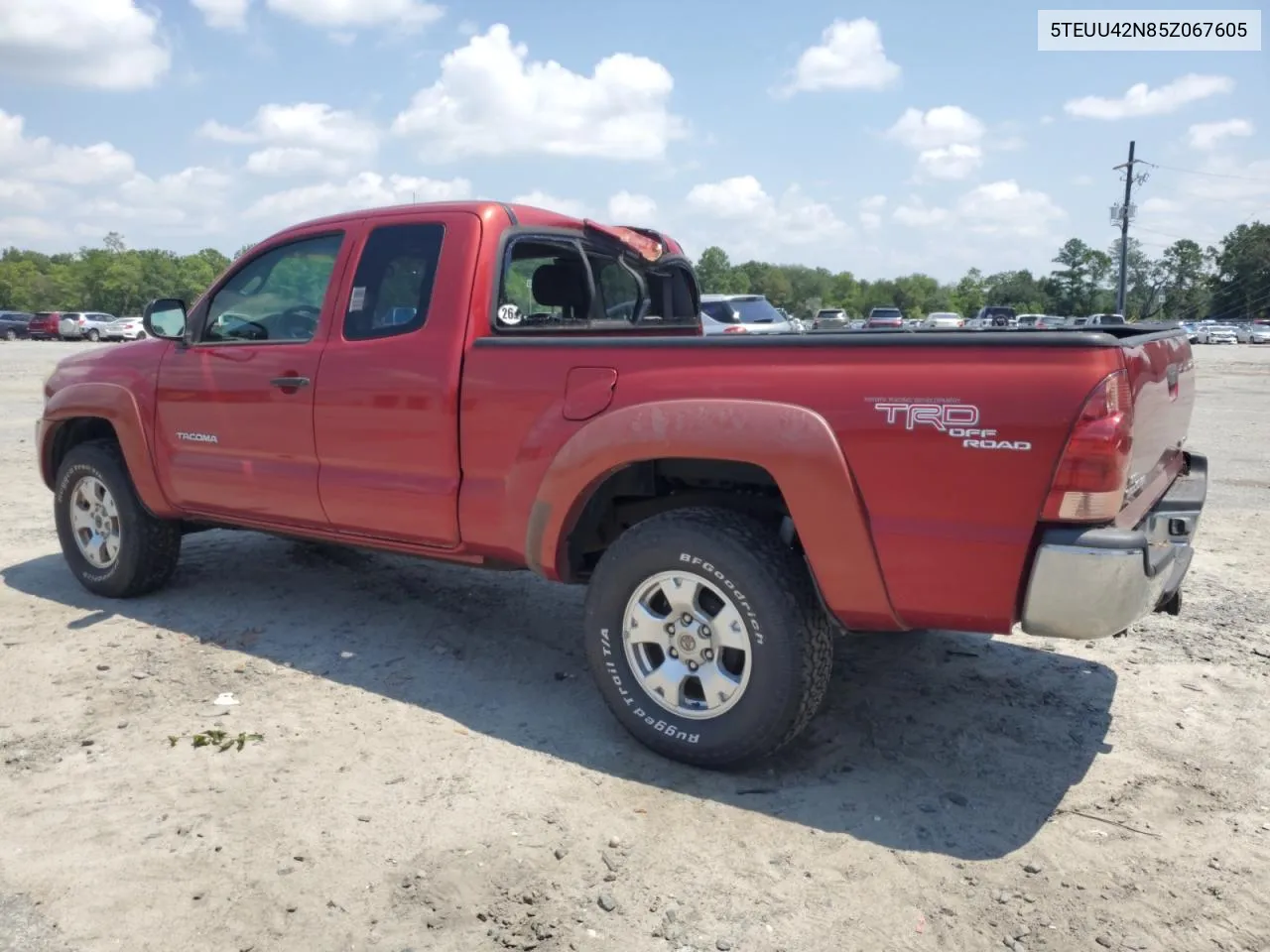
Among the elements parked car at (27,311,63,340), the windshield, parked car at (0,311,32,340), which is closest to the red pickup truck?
the windshield

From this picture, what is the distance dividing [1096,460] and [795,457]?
846 mm

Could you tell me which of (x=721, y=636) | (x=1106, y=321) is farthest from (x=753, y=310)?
(x=721, y=636)

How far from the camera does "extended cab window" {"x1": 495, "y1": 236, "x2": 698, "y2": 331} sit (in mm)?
4410

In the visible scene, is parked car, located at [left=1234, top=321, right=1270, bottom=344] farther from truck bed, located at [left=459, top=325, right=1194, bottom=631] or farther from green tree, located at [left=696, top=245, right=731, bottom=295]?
truck bed, located at [left=459, top=325, right=1194, bottom=631]

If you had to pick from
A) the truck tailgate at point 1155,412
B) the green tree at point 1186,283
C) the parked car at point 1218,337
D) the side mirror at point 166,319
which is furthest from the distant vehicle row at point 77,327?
the green tree at point 1186,283

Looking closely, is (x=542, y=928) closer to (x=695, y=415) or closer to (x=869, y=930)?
(x=869, y=930)

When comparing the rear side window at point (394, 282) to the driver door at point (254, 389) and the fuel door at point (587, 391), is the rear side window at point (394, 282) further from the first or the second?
the fuel door at point (587, 391)

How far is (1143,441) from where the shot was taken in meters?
3.10

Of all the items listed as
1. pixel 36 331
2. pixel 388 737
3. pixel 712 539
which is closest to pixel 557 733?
pixel 388 737

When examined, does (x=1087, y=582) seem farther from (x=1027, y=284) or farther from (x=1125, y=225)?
(x=1027, y=284)

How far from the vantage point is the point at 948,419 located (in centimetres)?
289

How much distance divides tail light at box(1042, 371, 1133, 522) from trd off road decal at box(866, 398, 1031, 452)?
0.13 m

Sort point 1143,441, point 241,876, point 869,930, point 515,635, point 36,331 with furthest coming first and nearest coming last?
1. point 36,331
2. point 515,635
3. point 1143,441
4. point 241,876
5. point 869,930

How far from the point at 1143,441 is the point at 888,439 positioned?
0.82 m
